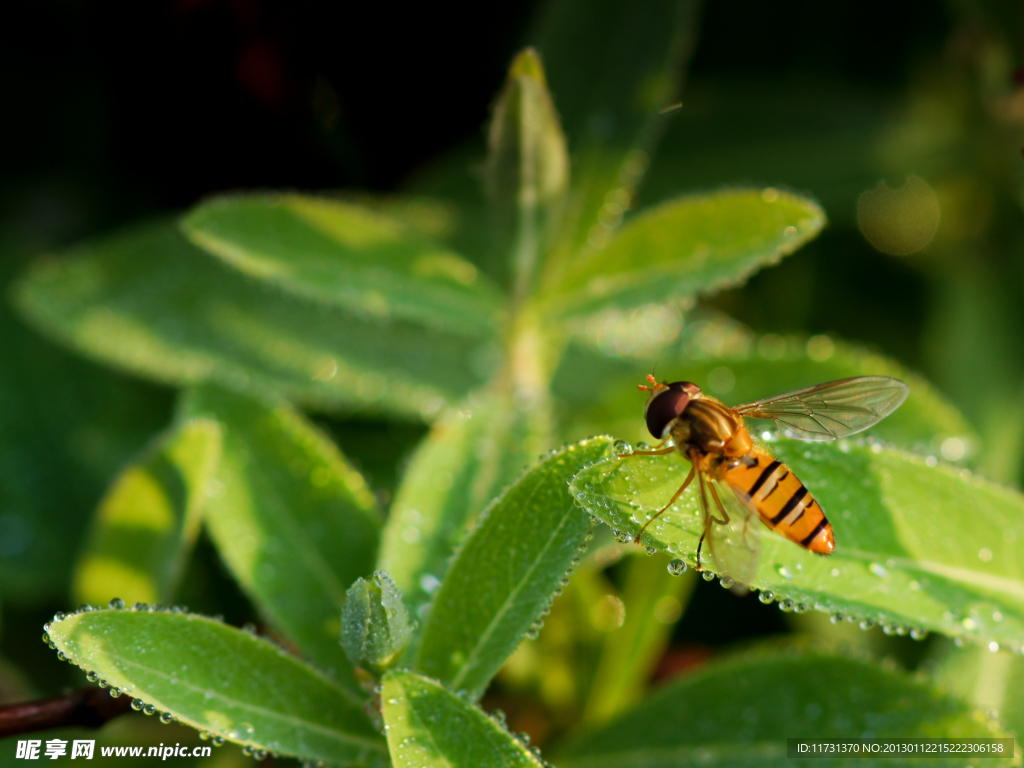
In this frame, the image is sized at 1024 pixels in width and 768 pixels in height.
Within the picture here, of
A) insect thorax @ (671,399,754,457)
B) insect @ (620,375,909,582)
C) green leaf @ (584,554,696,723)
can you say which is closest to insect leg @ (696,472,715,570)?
insect @ (620,375,909,582)

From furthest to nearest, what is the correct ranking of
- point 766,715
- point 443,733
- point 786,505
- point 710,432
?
point 766,715 → point 710,432 → point 786,505 → point 443,733

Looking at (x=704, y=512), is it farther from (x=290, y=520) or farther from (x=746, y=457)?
(x=290, y=520)

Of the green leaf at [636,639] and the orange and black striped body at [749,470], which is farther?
the green leaf at [636,639]

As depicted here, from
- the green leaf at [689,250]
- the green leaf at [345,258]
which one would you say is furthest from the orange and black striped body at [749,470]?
the green leaf at [345,258]

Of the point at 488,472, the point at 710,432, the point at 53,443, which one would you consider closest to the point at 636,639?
the point at 488,472

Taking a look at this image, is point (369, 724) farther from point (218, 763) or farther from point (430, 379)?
point (430, 379)

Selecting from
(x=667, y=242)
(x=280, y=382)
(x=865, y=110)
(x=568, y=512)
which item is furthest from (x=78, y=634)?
(x=865, y=110)

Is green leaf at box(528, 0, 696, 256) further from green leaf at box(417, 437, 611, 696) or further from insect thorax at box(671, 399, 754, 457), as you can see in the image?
green leaf at box(417, 437, 611, 696)

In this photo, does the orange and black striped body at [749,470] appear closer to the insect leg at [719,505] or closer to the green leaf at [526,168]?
the insect leg at [719,505]
